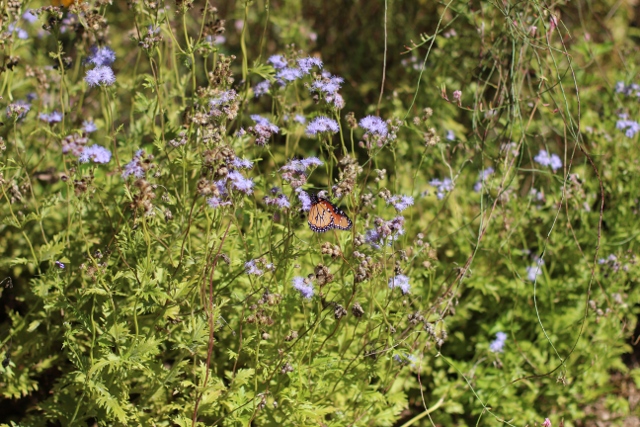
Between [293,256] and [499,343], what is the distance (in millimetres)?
1553

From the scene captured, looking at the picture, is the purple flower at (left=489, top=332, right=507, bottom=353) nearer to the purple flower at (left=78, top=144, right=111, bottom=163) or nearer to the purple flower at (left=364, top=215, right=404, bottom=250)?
the purple flower at (left=364, top=215, right=404, bottom=250)

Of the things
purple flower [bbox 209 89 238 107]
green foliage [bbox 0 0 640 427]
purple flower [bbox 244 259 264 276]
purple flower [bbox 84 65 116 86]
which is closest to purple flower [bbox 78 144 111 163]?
green foliage [bbox 0 0 640 427]

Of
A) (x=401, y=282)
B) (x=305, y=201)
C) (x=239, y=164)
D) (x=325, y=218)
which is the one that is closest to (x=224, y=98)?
(x=239, y=164)

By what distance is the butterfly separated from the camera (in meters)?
2.71

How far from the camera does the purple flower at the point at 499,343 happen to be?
3771mm

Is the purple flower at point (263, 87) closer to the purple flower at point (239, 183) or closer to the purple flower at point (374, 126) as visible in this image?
the purple flower at point (374, 126)

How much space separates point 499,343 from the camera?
3.79m

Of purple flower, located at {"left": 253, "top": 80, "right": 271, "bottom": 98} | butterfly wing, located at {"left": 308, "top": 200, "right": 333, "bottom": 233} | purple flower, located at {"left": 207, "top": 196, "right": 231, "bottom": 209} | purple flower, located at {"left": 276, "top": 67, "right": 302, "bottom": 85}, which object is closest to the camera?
purple flower, located at {"left": 207, "top": 196, "right": 231, "bottom": 209}

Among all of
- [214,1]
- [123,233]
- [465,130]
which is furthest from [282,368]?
[214,1]

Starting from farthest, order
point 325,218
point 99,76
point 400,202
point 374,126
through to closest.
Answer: point 400,202 → point 374,126 → point 99,76 → point 325,218

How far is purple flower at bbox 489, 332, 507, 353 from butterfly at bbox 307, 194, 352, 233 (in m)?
1.50

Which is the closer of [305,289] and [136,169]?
[136,169]

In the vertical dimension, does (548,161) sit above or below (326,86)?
above

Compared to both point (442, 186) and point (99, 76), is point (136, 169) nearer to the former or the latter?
point (99, 76)
